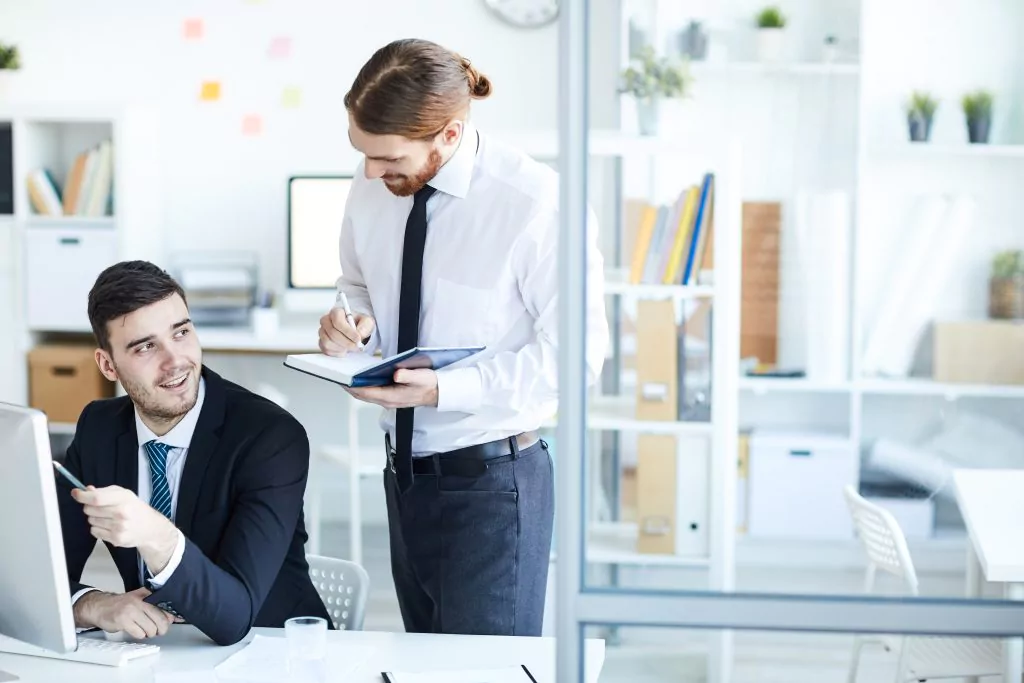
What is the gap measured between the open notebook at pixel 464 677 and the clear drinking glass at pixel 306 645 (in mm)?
89

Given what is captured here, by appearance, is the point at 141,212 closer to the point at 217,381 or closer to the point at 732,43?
the point at 217,381

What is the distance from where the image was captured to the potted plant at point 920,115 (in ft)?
5.43

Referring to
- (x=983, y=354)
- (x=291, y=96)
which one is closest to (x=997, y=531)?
(x=983, y=354)

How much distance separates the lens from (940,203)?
4.69 ft

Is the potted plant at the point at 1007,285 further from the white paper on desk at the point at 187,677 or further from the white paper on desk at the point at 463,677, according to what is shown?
the white paper on desk at the point at 187,677

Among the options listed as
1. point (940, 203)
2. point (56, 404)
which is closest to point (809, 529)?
point (940, 203)

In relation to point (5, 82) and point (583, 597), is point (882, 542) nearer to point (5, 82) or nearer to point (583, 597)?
point (583, 597)

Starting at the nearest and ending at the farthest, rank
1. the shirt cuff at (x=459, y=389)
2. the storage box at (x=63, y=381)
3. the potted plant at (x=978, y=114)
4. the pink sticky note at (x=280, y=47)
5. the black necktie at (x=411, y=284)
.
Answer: the potted plant at (x=978, y=114) → the shirt cuff at (x=459, y=389) → the black necktie at (x=411, y=284) → the storage box at (x=63, y=381) → the pink sticky note at (x=280, y=47)

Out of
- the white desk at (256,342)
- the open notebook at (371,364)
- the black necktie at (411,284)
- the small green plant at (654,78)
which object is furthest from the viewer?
the white desk at (256,342)

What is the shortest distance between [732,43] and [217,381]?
38.6 inches

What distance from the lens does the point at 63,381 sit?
14.6 feet

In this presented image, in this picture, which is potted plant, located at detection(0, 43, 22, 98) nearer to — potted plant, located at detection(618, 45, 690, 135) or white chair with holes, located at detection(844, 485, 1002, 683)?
potted plant, located at detection(618, 45, 690, 135)

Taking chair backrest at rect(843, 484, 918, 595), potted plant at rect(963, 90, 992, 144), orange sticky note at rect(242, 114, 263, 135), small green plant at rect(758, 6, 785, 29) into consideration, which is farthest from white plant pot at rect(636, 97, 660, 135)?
orange sticky note at rect(242, 114, 263, 135)

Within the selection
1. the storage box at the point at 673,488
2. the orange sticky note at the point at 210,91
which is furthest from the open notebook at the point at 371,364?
the orange sticky note at the point at 210,91
